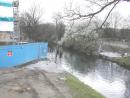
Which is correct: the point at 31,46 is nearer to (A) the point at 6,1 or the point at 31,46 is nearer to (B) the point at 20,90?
(A) the point at 6,1

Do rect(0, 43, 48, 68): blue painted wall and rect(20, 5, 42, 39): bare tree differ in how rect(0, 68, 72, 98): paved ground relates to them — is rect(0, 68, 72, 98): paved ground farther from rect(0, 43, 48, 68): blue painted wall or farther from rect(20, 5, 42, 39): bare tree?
rect(20, 5, 42, 39): bare tree

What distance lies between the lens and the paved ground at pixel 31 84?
1020cm

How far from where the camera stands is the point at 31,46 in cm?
1728

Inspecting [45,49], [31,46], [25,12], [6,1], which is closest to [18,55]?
[31,46]

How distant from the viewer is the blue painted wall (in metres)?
14.5

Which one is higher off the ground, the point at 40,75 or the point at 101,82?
the point at 40,75

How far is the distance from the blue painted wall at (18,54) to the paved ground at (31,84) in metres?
0.71

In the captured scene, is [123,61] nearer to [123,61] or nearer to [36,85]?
[123,61]

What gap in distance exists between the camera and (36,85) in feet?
38.3

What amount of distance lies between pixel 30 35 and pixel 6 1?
48.7 meters

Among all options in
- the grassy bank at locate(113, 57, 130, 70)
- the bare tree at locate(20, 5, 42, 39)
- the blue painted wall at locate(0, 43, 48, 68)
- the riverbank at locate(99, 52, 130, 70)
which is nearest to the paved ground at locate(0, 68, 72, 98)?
the blue painted wall at locate(0, 43, 48, 68)

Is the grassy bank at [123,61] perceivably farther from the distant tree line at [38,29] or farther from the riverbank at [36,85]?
the distant tree line at [38,29]

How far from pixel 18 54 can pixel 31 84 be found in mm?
4076

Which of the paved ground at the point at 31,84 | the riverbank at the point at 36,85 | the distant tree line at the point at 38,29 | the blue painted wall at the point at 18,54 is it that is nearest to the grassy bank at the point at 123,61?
the blue painted wall at the point at 18,54
